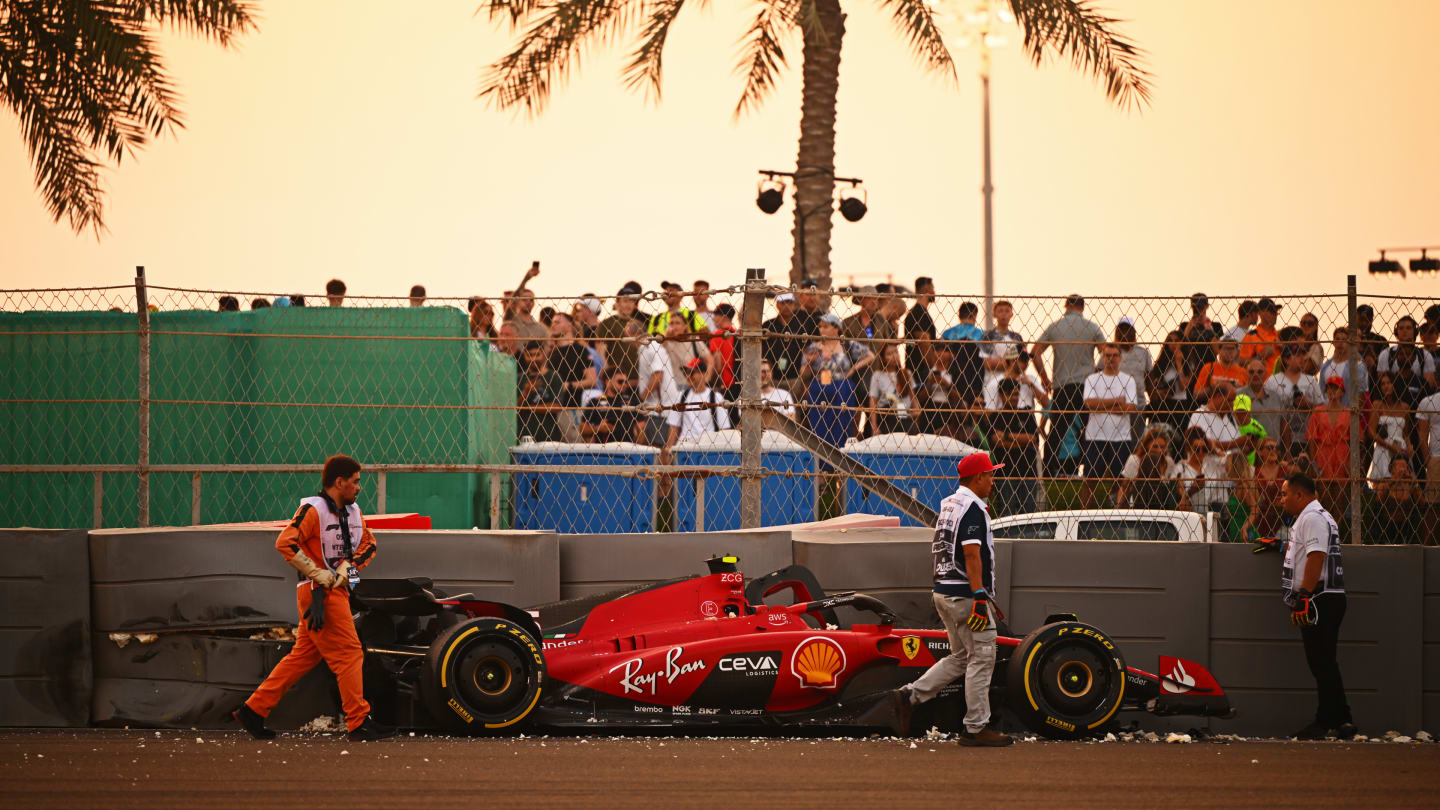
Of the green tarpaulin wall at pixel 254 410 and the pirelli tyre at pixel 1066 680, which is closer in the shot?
the pirelli tyre at pixel 1066 680

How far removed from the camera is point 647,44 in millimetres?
17781

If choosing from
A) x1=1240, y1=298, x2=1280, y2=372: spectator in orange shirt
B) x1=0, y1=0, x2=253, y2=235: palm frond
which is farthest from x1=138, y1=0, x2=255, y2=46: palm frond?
x1=1240, y1=298, x2=1280, y2=372: spectator in orange shirt

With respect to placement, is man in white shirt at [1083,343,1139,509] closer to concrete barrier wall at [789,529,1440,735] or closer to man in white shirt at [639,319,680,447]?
concrete barrier wall at [789,529,1440,735]

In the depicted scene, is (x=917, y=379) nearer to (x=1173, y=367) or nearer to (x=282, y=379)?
(x=1173, y=367)

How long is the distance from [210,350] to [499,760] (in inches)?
214

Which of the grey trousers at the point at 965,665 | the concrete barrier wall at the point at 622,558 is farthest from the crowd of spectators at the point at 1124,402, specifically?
the grey trousers at the point at 965,665

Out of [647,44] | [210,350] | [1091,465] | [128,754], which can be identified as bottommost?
[128,754]

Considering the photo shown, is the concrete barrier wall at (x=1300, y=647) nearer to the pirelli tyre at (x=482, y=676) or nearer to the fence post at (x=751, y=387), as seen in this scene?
the fence post at (x=751, y=387)

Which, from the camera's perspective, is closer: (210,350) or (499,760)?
(499,760)

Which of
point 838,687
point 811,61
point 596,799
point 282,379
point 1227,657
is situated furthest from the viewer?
point 811,61

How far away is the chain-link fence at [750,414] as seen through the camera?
35.5 ft

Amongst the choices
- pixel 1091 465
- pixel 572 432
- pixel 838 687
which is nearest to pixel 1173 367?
pixel 1091 465

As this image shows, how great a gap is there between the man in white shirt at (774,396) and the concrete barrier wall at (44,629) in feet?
13.8

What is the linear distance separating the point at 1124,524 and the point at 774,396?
7.81 feet
